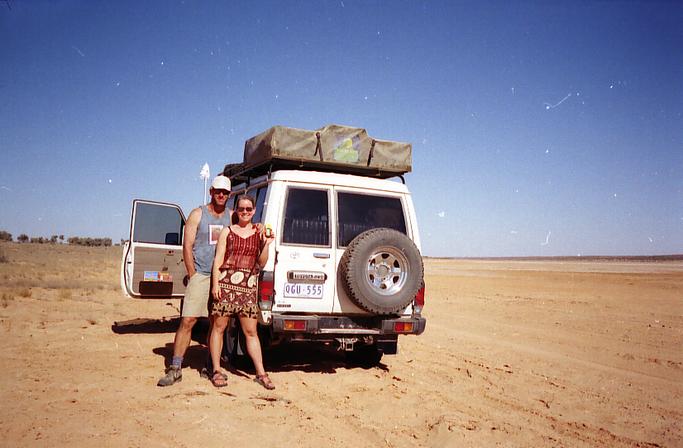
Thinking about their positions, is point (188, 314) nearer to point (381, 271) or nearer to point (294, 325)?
point (294, 325)

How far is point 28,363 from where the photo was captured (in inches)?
231

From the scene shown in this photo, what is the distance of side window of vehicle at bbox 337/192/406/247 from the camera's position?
5.71 metres

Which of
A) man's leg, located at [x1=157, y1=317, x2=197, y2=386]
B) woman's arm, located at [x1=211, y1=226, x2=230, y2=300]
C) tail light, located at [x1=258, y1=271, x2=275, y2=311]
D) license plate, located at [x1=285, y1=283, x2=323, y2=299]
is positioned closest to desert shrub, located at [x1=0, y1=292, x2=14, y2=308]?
man's leg, located at [x1=157, y1=317, x2=197, y2=386]

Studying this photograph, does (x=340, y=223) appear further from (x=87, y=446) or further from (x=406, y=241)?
(x=87, y=446)

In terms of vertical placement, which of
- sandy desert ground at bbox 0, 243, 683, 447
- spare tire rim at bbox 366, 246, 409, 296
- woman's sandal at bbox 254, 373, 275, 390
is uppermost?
spare tire rim at bbox 366, 246, 409, 296

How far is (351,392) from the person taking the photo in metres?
5.27

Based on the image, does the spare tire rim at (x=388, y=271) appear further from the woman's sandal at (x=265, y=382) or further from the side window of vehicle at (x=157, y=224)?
the side window of vehicle at (x=157, y=224)

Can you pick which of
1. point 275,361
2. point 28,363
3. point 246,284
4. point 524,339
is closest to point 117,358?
point 28,363

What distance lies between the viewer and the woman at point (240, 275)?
498cm

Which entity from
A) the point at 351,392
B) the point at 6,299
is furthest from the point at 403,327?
the point at 6,299

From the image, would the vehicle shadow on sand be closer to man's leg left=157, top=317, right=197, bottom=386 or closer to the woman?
man's leg left=157, top=317, right=197, bottom=386

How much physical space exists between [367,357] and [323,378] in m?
1.01

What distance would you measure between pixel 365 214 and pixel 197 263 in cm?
199

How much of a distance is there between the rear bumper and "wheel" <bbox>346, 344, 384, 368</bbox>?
0.99 meters
